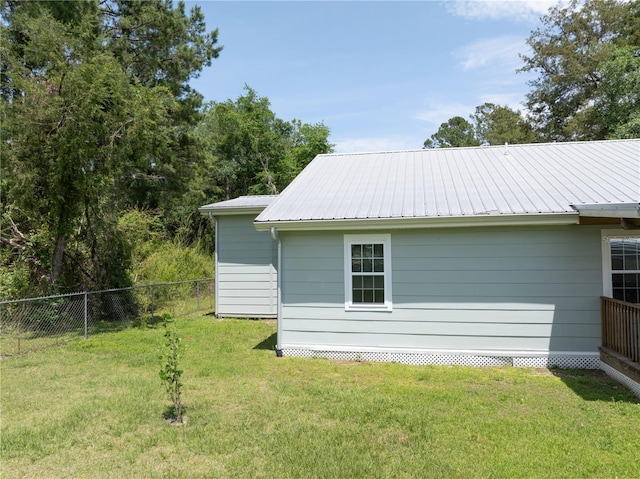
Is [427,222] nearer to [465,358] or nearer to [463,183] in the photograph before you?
[463,183]

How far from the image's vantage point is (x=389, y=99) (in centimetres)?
1828

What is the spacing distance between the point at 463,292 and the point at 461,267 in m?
0.42

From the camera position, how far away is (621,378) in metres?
5.82

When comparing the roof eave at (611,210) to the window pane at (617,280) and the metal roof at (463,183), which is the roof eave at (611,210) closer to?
the metal roof at (463,183)

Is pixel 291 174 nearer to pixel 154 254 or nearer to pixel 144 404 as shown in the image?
pixel 154 254

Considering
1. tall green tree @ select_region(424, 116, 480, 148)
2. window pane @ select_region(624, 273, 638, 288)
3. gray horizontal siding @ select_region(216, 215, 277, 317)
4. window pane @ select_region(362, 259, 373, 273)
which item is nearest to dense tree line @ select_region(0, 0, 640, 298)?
gray horizontal siding @ select_region(216, 215, 277, 317)

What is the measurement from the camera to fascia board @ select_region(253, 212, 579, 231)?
645cm

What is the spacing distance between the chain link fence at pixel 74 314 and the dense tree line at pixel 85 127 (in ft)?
2.74

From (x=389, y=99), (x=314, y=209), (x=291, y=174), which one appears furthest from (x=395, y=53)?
(x=291, y=174)

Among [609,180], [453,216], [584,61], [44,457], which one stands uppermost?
[584,61]

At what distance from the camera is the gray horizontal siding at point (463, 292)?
6645mm

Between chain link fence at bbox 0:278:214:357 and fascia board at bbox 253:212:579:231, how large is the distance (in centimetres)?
495

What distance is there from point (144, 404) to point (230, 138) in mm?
26357

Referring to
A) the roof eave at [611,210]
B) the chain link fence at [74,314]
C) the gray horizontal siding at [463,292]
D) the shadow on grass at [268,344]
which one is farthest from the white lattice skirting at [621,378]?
the chain link fence at [74,314]
